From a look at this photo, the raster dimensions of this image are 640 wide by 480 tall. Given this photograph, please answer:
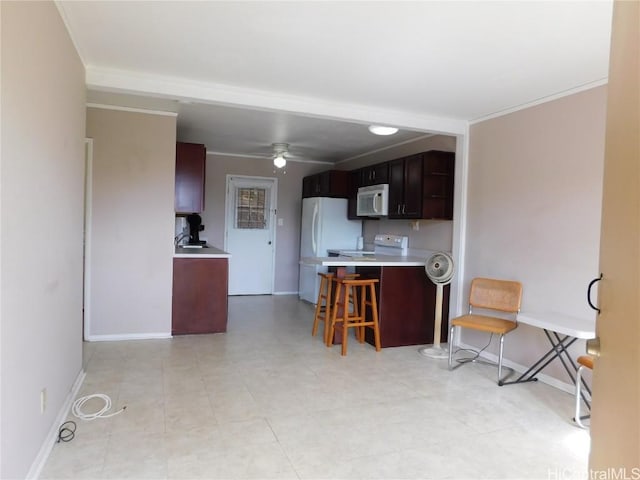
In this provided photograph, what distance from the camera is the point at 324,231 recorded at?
21.3 ft

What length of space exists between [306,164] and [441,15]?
17.6 feet

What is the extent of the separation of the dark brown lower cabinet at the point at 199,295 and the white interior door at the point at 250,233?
2405mm

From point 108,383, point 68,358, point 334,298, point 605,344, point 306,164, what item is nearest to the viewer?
point 605,344

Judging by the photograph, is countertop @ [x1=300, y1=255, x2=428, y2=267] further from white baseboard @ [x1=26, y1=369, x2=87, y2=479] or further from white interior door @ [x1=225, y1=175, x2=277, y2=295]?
white interior door @ [x1=225, y1=175, x2=277, y2=295]

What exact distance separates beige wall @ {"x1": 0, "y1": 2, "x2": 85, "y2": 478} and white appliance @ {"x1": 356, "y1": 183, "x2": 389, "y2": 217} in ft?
11.3

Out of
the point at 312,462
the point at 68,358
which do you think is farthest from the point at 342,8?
the point at 68,358

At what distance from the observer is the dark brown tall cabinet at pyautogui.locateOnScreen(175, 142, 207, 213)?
15.5ft

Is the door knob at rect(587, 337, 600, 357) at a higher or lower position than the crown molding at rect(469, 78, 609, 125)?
lower

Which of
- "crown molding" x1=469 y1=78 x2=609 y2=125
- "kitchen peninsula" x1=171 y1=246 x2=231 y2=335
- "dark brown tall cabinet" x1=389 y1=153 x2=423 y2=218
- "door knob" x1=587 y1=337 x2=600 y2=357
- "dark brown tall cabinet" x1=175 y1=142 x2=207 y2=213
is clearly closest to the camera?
"door knob" x1=587 y1=337 x2=600 y2=357

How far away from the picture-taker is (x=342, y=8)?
211 cm

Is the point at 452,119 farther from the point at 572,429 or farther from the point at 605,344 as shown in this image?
the point at 605,344

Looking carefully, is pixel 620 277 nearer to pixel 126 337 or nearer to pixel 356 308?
pixel 356 308

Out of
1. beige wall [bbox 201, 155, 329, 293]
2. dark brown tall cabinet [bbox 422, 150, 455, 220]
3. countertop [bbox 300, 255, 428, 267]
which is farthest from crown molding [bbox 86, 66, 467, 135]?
beige wall [bbox 201, 155, 329, 293]

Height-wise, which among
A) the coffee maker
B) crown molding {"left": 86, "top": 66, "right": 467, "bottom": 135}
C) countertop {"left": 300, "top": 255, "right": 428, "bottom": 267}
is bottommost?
countertop {"left": 300, "top": 255, "right": 428, "bottom": 267}
